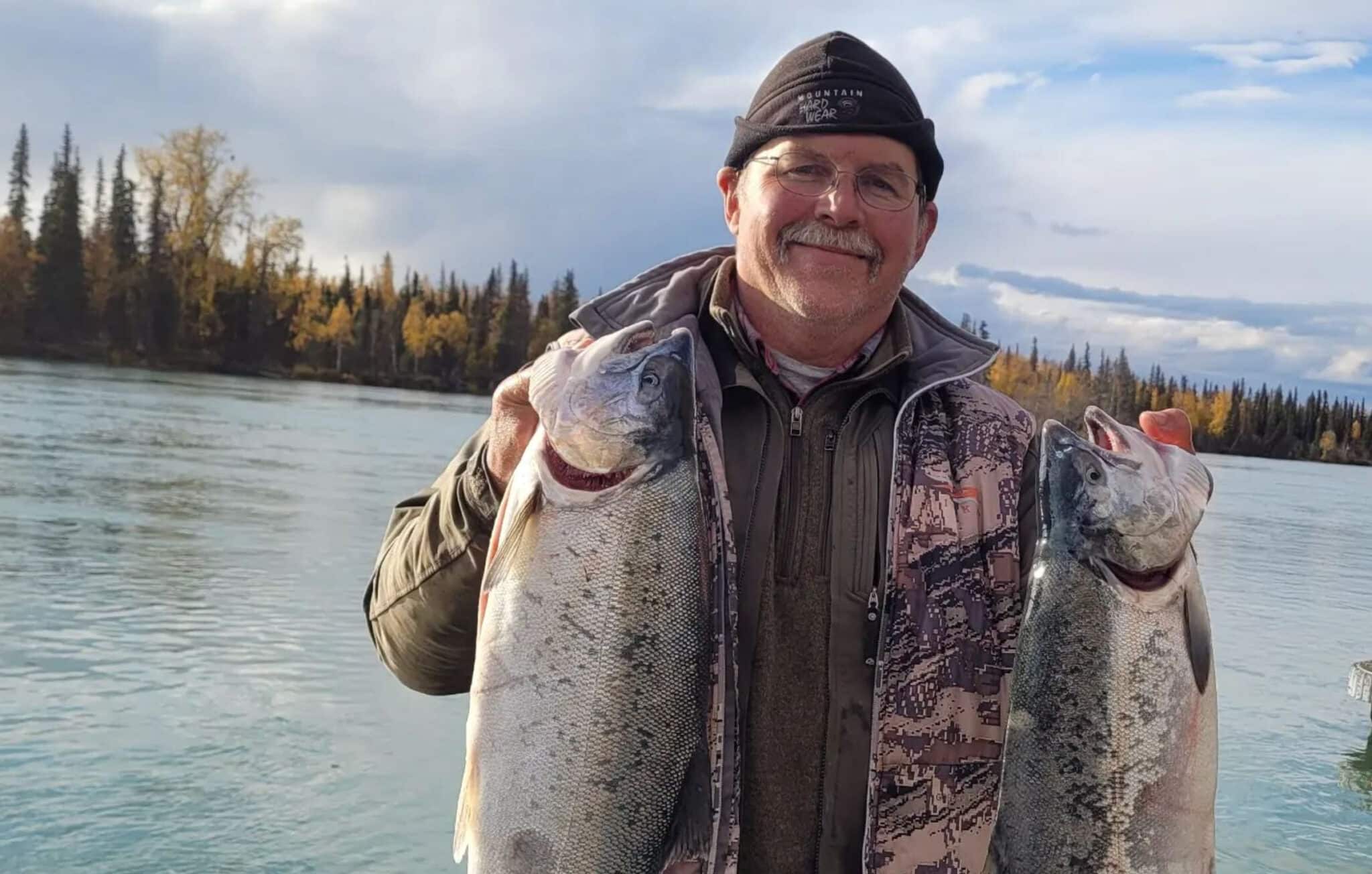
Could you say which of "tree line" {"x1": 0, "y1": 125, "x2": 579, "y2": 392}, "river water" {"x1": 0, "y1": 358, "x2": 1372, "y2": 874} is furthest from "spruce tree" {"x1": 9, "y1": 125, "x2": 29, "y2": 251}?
"river water" {"x1": 0, "y1": 358, "x2": 1372, "y2": 874}

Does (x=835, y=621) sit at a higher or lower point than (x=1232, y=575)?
higher

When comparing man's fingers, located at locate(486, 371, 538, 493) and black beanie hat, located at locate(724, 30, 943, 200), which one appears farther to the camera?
black beanie hat, located at locate(724, 30, 943, 200)

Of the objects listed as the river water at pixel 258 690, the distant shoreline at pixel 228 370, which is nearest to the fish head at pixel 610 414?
the river water at pixel 258 690

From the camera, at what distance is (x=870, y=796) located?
2725 mm

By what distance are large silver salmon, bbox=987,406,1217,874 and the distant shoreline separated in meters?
57.6

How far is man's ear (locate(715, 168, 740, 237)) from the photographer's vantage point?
3311 mm

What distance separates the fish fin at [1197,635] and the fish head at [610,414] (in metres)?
1.17

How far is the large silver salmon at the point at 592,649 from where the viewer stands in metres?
2.44

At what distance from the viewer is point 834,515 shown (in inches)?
114

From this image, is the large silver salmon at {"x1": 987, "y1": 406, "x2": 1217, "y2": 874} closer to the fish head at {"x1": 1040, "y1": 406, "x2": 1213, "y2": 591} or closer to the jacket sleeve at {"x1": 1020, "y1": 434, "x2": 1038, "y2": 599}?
the fish head at {"x1": 1040, "y1": 406, "x2": 1213, "y2": 591}

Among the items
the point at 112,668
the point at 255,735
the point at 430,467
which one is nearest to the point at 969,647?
the point at 255,735

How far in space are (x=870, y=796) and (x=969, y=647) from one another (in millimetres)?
427

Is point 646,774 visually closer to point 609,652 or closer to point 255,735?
point 609,652

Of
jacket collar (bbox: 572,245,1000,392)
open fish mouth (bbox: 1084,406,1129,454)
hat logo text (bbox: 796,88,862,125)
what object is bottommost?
open fish mouth (bbox: 1084,406,1129,454)
